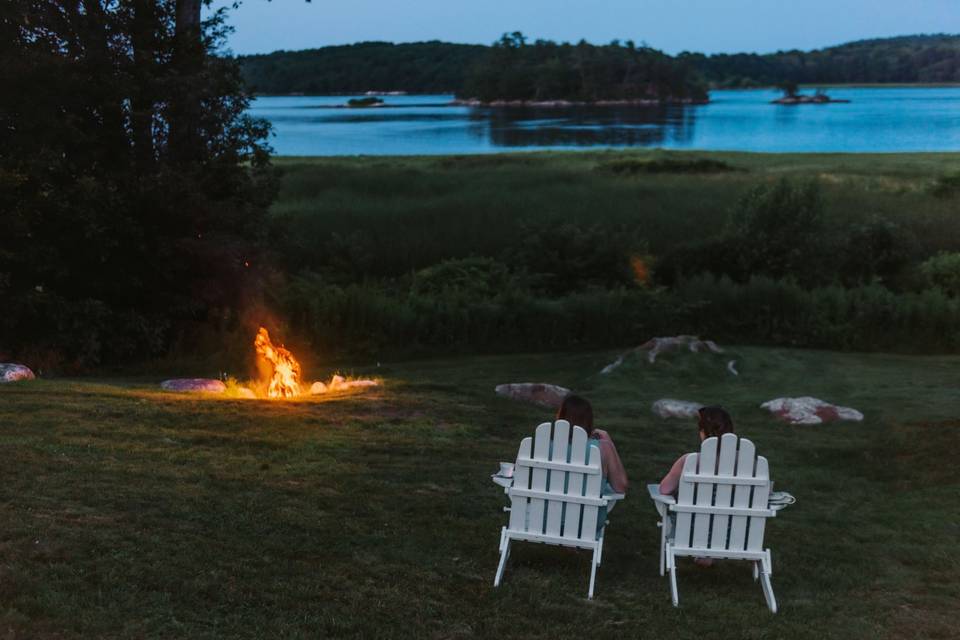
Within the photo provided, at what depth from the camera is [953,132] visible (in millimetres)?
88625

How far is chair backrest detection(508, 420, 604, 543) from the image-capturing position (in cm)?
673

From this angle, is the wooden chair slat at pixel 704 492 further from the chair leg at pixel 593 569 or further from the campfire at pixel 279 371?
the campfire at pixel 279 371

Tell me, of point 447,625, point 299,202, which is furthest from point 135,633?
point 299,202

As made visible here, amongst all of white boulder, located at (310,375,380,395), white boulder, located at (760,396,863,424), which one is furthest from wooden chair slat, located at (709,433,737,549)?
white boulder, located at (310,375,380,395)

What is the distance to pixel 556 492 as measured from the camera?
6828 mm

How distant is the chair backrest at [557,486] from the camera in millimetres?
6727

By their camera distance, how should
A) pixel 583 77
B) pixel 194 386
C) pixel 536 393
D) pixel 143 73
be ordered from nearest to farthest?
pixel 194 386, pixel 536 393, pixel 143 73, pixel 583 77

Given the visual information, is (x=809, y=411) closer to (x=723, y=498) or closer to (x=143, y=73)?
(x=723, y=498)

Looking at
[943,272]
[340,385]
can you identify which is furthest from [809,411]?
[943,272]

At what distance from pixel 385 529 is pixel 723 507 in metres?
2.65

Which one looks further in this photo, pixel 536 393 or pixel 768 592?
pixel 536 393

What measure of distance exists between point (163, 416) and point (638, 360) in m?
9.58

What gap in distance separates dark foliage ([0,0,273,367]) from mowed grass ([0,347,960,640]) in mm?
6335

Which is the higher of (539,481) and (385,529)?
(539,481)
